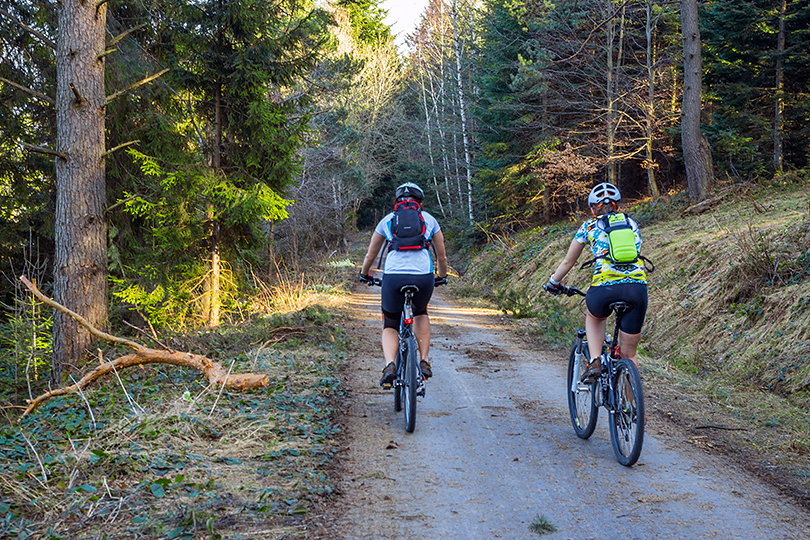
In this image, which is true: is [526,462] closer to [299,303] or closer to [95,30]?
[95,30]

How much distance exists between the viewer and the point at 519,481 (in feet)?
14.9

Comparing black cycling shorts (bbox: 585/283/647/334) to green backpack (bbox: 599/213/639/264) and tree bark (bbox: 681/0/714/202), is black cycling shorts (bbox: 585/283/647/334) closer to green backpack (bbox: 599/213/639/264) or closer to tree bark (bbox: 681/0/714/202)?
green backpack (bbox: 599/213/639/264)

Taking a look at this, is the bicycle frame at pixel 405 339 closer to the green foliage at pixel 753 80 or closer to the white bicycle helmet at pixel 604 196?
the white bicycle helmet at pixel 604 196

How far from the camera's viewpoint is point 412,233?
5840 millimetres

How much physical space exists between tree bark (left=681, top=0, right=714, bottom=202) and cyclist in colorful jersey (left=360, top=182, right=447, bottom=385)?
12135 millimetres

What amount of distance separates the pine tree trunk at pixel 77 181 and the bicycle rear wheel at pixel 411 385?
5.74 meters

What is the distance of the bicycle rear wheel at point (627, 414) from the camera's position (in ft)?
15.0

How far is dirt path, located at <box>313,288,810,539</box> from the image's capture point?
380cm

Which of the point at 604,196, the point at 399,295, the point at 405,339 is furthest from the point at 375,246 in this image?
the point at 604,196

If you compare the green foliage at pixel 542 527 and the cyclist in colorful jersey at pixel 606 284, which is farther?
the cyclist in colorful jersey at pixel 606 284

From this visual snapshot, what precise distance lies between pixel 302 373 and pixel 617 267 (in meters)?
4.14

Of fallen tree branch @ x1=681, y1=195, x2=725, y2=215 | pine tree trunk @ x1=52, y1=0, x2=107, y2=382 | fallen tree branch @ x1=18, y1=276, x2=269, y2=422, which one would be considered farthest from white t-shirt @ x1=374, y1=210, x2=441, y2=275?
fallen tree branch @ x1=681, y1=195, x2=725, y2=215

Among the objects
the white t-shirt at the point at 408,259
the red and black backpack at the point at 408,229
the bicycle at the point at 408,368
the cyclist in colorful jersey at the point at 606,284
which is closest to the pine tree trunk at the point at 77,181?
the bicycle at the point at 408,368

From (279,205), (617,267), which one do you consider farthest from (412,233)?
(279,205)
